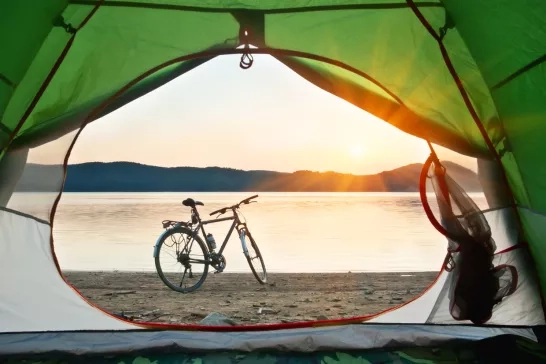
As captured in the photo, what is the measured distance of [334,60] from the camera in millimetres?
2480

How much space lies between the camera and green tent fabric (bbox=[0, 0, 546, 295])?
6.52 ft

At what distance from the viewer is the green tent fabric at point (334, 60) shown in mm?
1986

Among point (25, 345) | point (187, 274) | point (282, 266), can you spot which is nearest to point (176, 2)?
point (25, 345)

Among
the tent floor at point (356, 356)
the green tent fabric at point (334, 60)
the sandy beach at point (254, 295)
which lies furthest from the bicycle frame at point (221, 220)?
the tent floor at point (356, 356)

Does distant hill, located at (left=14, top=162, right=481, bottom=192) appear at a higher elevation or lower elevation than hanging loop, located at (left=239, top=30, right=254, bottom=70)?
higher

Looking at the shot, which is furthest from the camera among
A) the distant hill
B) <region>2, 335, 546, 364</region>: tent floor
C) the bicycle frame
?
the distant hill

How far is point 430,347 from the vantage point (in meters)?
2.00

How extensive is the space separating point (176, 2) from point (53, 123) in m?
0.84

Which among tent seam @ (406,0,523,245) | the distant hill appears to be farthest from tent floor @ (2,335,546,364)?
the distant hill

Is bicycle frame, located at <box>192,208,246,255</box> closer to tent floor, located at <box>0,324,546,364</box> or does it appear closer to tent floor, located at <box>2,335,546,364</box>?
tent floor, located at <box>0,324,546,364</box>

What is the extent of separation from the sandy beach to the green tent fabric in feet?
6.64

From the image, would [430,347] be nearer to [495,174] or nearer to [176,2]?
[495,174]

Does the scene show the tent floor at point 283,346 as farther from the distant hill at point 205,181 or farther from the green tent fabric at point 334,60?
the distant hill at point 205,181

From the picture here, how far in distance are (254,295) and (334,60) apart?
3209mm
